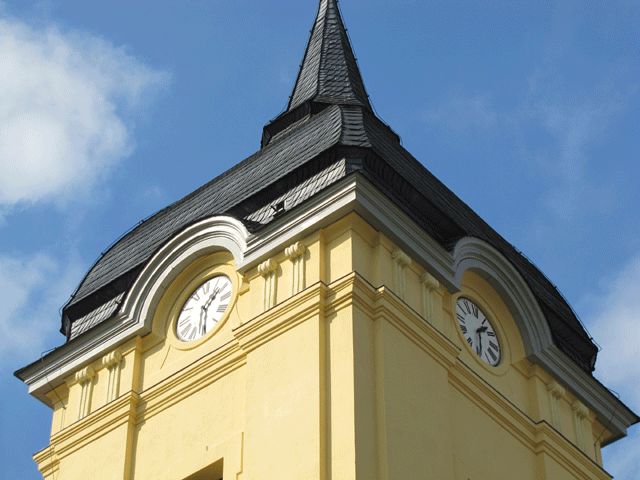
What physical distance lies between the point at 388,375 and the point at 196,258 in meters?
4.43

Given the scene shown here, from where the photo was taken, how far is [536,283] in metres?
30.0

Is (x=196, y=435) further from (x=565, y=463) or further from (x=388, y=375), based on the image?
(x=565, y=463)

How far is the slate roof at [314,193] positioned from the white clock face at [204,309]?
953mm

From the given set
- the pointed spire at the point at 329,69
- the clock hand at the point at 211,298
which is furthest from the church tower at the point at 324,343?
the pointed spire at the point at 329,69

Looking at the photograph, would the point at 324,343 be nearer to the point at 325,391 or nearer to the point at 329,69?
the point at 325,391

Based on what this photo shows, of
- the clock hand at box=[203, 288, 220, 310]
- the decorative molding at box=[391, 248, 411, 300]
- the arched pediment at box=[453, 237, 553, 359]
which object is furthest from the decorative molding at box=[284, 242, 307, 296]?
the arched pediment at box=[453, 237, 553, 359]

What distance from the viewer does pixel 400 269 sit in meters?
26.5

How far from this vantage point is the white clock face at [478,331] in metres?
27.7

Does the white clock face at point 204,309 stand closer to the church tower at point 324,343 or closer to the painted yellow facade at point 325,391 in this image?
the church tower at point 324,343

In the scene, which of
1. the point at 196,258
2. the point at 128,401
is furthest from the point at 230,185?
the point at 128,401

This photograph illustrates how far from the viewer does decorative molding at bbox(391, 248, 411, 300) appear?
2628cm

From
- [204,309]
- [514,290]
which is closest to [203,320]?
[204,309]

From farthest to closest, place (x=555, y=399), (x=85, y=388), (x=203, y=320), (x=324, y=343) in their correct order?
(x=555, y=399)
(x=85, y=388)
(x=203, y=320)
(x=324, y=343)

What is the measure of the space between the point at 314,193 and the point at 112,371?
4.10m
